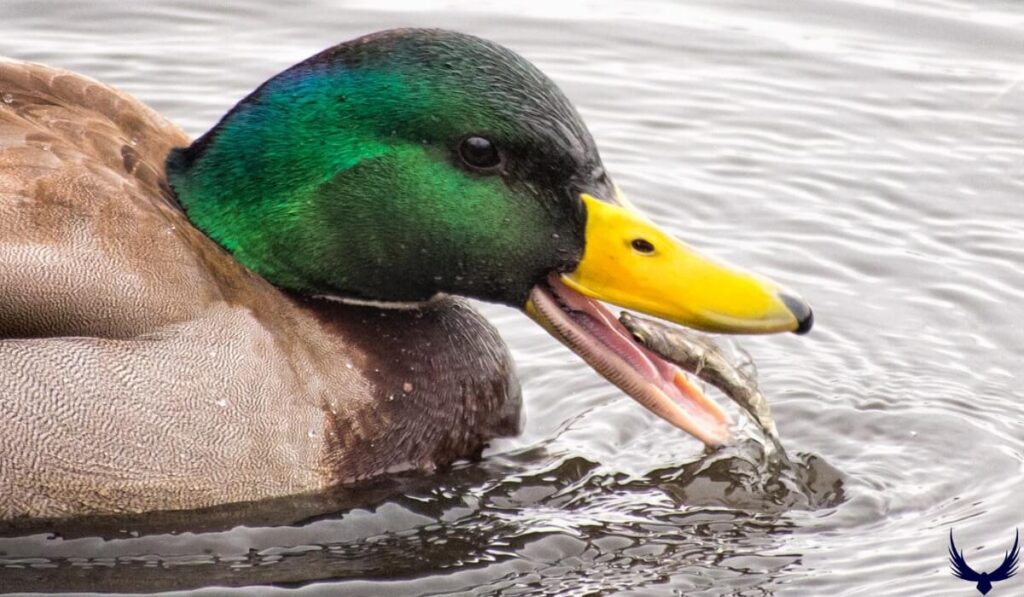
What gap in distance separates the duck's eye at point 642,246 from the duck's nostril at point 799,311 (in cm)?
45

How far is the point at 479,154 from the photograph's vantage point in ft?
21.0

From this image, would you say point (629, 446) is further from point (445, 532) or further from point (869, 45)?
point (869, 45)

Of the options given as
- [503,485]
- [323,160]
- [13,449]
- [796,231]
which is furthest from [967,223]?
[13,449]

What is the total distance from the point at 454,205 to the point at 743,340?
83.6 inches

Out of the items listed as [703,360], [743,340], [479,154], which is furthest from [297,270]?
[743,340]

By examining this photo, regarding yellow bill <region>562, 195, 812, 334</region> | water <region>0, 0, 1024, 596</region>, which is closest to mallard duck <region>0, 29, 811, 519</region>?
yellow bill <region>562, 195, 812, 334</region>

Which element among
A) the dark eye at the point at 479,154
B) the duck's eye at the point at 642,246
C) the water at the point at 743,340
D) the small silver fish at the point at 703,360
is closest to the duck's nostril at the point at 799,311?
the duck's eye at the point at 642,246

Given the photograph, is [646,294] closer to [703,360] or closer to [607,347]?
[607,347]

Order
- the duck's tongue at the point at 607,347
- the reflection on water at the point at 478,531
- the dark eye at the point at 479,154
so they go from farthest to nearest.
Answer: the duck's tongue at the point at 607,347, the dark eye at the point at 479,154, the reflection on water at the point at 478,531

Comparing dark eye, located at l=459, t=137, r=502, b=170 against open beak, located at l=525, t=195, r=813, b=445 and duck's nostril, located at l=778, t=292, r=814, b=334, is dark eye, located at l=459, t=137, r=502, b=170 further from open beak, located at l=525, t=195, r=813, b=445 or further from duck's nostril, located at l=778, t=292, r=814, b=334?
duck's nostril, located at l=778, t=292, r=814, b=334

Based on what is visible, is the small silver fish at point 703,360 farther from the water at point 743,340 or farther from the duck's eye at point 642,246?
the duck's eye at point 642,246

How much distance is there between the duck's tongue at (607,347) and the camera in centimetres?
658

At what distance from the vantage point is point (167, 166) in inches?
269

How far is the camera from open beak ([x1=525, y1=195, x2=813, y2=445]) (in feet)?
20.3
